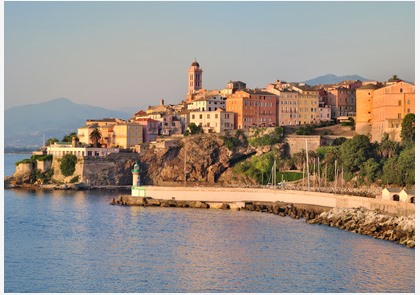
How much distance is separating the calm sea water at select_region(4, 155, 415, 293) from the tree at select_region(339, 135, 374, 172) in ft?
44.7

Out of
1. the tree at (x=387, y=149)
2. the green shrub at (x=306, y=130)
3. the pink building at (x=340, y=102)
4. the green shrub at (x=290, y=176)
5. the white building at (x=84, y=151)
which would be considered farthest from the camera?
the pink building at (x=340, y=102)

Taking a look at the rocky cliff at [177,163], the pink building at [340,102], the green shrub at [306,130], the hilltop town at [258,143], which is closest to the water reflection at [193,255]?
the hilltop town at [258,143]

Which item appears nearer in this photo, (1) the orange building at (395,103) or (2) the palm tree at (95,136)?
(1) the orange building at (395,103)

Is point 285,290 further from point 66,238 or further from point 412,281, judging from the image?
point 66,238

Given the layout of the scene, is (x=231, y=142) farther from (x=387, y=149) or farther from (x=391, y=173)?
(x=391, y=173)

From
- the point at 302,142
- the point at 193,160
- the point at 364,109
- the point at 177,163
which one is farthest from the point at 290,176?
the point at 177,163

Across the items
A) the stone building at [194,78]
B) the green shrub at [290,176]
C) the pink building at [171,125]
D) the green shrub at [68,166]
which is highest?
the stone building at [194,78]

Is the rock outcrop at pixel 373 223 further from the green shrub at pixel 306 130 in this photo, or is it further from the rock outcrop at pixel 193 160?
the green shrub at pixel 306 130

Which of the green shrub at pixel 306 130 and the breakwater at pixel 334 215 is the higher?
the green shrub at pixel 306 130

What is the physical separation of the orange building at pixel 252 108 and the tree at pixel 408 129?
14113 mm

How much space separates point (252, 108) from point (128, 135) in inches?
355

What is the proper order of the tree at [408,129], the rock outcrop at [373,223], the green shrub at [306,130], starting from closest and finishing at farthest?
the rock outcrop at [373,223] → the tree at [408,129] → the green shrub at [306,130]

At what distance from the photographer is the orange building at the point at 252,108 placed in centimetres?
7206

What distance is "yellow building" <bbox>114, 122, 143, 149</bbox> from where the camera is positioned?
71.5 meters
